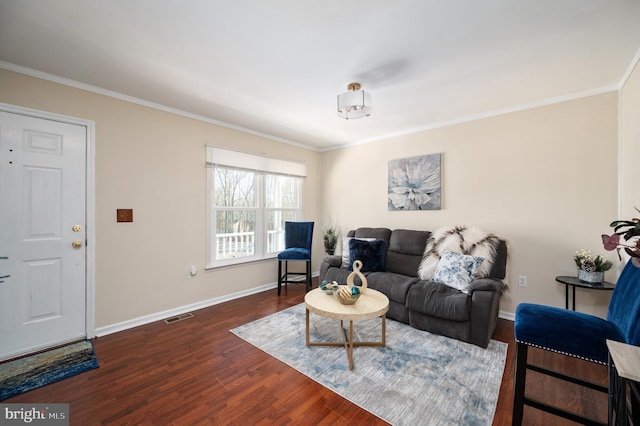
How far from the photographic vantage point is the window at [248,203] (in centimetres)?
358

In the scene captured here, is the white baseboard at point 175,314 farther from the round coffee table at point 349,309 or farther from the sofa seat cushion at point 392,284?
the round coffee table at point 349,309

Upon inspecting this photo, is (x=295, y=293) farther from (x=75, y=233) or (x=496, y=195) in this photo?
(x=496, y=195)

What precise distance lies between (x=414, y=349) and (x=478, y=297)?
0.77 metres

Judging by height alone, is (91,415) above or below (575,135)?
below

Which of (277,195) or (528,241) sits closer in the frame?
(528,241)

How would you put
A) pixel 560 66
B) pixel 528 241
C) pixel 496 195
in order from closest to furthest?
pixel 560 66, pixel 528 241, pixel 496 195

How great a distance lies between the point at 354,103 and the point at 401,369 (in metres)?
2.25

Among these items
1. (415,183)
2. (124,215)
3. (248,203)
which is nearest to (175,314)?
(124,215)

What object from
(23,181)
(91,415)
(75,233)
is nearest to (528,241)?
(91,415)

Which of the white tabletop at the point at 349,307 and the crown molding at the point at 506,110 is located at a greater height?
the crown molding at the point at 506,110

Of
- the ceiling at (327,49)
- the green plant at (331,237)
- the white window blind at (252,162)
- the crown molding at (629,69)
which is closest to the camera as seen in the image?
the ceiling at (327,49)

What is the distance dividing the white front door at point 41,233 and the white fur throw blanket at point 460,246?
12.0 ft

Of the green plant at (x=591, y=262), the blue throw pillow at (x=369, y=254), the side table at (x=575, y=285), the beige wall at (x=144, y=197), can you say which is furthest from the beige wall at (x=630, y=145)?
the beige wall at (x=144, y=197)

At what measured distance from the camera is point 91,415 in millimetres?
1608
